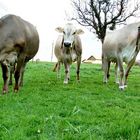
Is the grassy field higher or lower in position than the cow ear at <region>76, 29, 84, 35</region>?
lower

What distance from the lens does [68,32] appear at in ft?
46.2

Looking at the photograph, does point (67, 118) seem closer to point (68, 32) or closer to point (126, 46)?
point (126, 46)

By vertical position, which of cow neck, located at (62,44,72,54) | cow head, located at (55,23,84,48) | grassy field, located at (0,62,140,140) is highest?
cow head, located at (55,23,84,48)

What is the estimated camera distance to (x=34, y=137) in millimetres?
5402

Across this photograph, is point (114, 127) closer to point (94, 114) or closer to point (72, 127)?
point (72, 127)

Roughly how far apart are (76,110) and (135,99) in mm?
2572

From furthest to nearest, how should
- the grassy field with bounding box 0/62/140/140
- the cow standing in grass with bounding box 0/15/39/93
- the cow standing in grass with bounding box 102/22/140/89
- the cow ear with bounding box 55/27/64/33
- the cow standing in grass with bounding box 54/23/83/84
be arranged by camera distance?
the cow ear with bounding box 55/27/64/33
the cow standing in grass with bounding box 54/23/83/84
the cow standing in grass with bounding box 102/22/140/89
the cow standing in grass with bounding box 0/15/39/93
the grassy field with bounding box 0/62/140/140

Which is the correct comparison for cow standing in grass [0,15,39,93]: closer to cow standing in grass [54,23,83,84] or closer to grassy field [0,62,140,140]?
grassy field [0,62,140,140]

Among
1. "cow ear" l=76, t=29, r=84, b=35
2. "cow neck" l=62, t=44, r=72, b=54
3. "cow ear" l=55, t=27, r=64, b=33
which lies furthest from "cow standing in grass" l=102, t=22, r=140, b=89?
"cow ear" l=55, t=27, r=64, b=33

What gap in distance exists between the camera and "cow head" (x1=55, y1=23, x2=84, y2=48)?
44.8 ft

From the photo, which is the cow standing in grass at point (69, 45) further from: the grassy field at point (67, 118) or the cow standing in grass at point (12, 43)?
the grassy field at point (67, 118)

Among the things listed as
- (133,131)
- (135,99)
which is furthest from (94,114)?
(135,99)

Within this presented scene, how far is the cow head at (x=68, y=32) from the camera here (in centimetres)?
1366

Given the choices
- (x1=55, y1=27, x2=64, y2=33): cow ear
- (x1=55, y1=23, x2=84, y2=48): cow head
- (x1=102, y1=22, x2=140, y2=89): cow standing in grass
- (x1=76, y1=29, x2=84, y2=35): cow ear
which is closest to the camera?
(x1=102, y1=22, x2=140, y2=89): cow standing in grass
